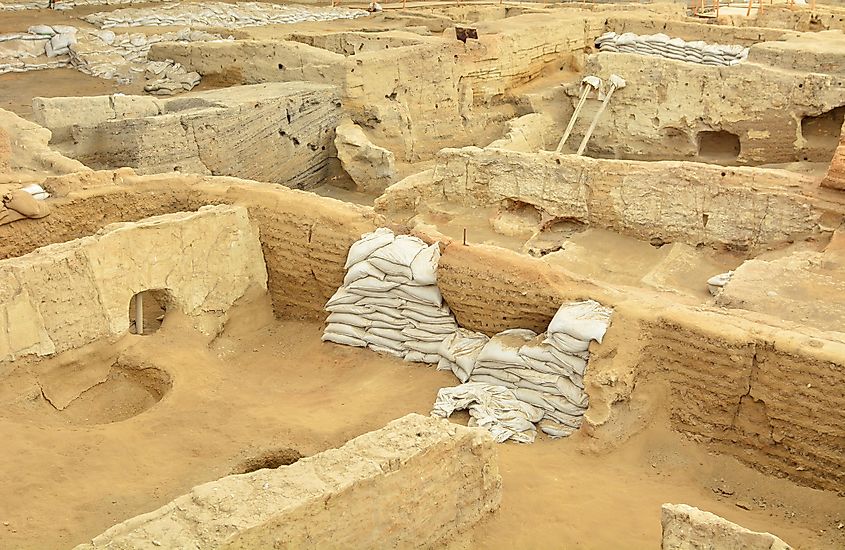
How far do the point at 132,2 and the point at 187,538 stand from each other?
67.8ft

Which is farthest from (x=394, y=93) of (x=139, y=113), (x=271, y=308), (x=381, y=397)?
(x=381, y=397)

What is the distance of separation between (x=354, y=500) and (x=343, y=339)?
137 inches

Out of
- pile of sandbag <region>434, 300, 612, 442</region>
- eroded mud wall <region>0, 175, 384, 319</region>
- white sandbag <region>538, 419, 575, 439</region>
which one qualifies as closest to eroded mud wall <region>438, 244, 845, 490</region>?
pile of sandbag <region>434, 300, 612, 442</region>

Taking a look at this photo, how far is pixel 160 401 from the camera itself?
23.8ft

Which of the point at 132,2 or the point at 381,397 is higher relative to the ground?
the point at 132,2

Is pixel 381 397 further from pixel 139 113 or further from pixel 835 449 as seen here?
pixel 139 113

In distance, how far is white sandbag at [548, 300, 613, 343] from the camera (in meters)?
6.61

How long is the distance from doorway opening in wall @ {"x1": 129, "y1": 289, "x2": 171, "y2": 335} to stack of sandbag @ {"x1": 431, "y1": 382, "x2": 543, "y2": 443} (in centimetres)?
294

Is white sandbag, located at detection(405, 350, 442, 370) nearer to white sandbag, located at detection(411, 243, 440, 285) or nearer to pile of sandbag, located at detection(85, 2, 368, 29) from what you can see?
white sandbag, located at detection(411, 243, 440, 285)

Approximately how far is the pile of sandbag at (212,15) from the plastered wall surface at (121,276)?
12015 millimetres

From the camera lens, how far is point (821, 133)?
42.5 feet

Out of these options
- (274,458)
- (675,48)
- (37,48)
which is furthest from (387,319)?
(37,48)

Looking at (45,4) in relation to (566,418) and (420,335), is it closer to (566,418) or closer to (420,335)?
(420,335)

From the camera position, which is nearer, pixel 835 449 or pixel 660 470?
pixel 835 449
